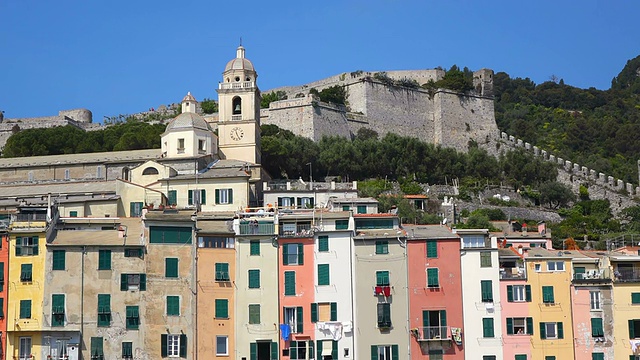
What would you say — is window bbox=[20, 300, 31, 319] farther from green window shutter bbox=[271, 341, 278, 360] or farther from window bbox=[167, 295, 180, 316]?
green window shutter bbox=[271, 341, 278, 360]

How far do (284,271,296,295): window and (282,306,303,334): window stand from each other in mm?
801

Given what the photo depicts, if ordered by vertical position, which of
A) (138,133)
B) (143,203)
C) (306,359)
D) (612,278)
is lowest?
(306,359)

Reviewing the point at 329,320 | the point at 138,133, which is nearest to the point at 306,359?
the point at 329,320

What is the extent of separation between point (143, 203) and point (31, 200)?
817 cm

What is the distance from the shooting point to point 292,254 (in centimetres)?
5134

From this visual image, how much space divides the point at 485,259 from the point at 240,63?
3330 centimetres

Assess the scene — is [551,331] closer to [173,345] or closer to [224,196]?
[173,345]

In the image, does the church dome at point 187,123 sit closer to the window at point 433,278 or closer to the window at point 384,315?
the window at point 433,278

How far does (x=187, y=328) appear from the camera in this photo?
4916cm

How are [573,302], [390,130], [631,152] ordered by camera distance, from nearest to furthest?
[573,302] → [390,130] → [631,152]

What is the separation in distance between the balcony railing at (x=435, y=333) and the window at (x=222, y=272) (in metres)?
9.57

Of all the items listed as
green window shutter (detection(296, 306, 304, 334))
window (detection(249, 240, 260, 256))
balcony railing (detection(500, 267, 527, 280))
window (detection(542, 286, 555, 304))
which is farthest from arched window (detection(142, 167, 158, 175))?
window (detection(542, 286, 555, 304))

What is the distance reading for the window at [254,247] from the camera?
5122 cm

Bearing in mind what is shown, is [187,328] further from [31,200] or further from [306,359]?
[31,200]
